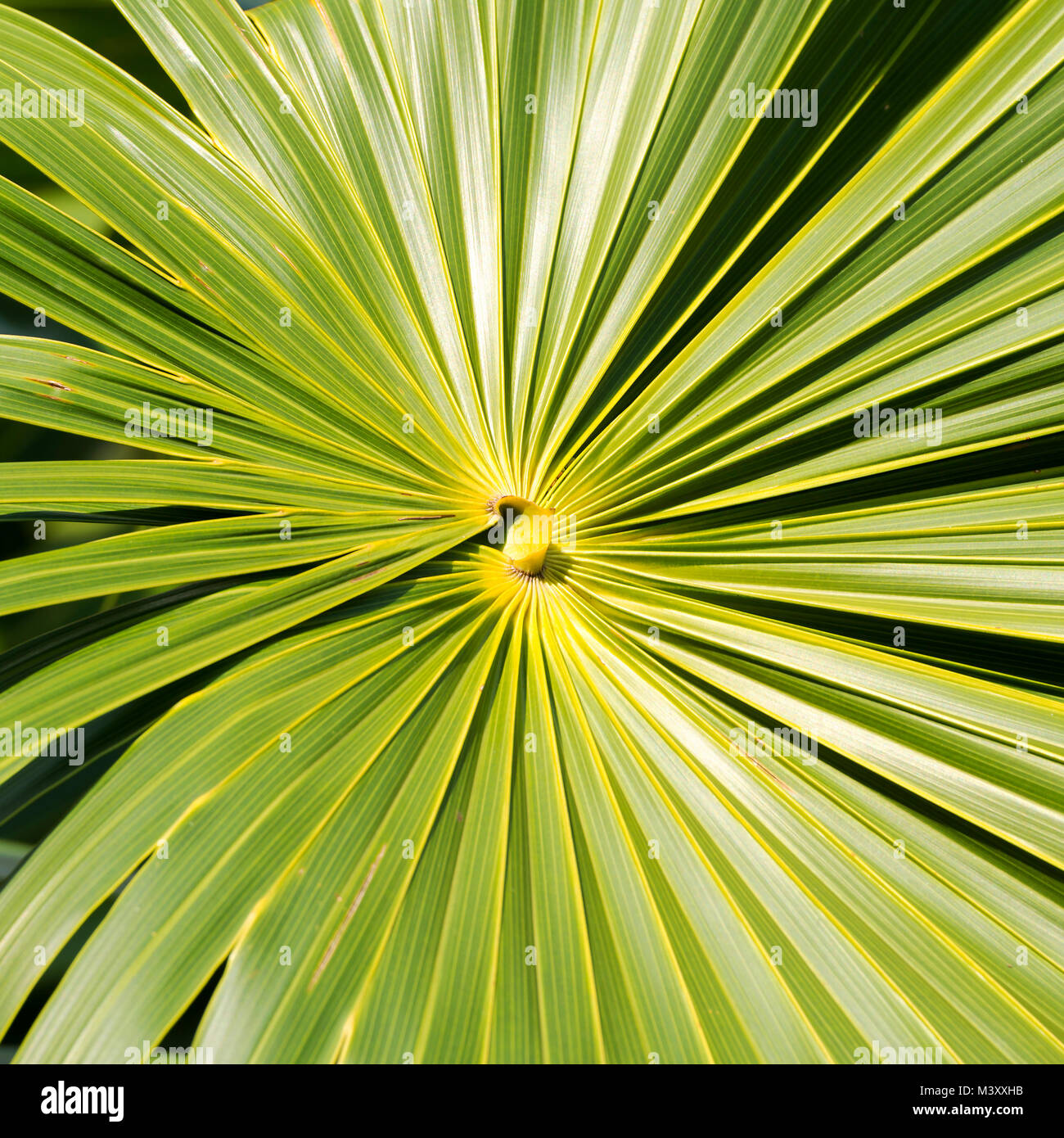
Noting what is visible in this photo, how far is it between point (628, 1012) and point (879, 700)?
1.71 ft

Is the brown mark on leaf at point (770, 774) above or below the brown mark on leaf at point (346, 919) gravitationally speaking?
above

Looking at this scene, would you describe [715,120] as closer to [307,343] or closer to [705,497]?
[705,497]

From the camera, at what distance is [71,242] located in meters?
1.02

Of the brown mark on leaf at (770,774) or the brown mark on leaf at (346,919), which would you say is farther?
the brown mark on leaf at (770,774)

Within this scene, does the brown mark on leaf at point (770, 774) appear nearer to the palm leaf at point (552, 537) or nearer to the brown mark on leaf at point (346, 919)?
the palm leaf at point (552, 537)

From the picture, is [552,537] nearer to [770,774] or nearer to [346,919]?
[770,774]

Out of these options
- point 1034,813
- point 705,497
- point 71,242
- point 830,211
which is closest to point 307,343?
point 71,242

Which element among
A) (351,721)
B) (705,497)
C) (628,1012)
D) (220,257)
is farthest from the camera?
(705,497)

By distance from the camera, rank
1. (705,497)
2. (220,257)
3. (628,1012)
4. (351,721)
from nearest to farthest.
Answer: (628,1012) < (351,721) < (220,257) < (705,497)

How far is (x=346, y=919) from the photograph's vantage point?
847mm

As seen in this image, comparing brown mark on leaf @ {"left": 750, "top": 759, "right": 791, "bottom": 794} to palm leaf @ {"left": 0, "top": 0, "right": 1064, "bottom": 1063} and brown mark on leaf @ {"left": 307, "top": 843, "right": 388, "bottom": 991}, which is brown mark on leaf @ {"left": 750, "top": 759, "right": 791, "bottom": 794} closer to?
palm leaf @ {"left": 0, "top": 0, "right": 1064, "bottom": 1063}

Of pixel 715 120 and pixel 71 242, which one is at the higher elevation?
pixel 715 120

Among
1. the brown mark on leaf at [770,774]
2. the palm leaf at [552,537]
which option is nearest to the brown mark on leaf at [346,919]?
the palm leaf at [552,537]

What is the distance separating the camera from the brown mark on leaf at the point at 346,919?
82 centimetres
